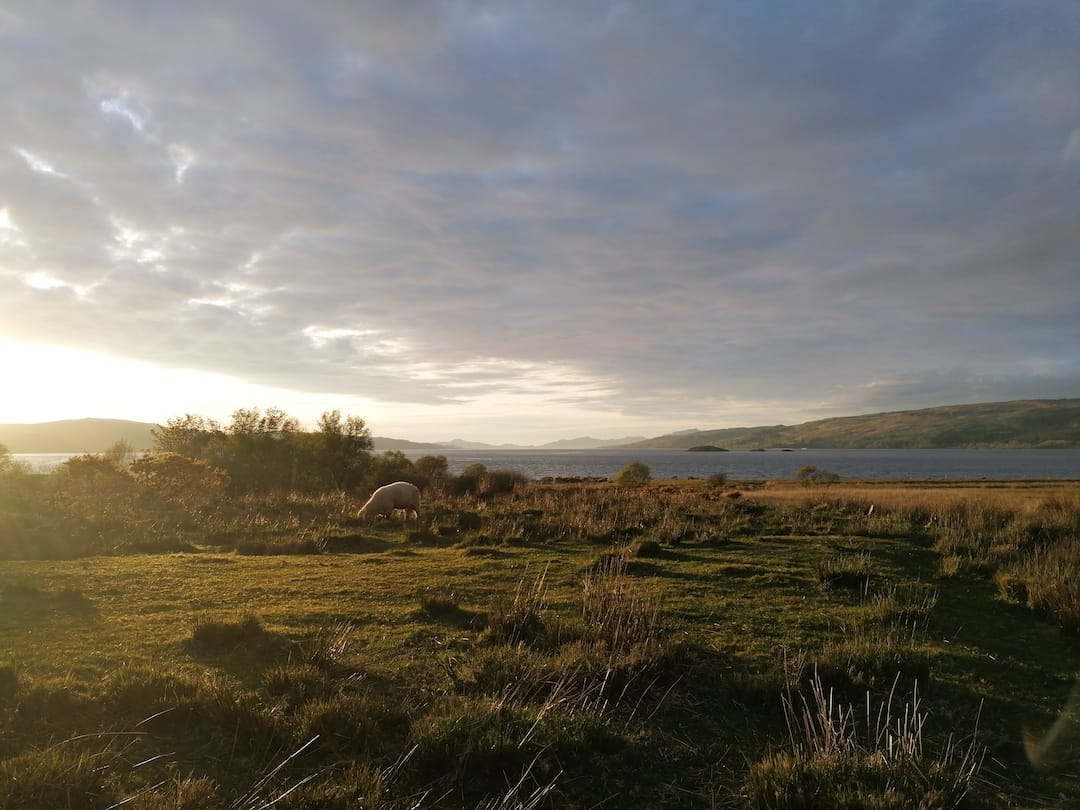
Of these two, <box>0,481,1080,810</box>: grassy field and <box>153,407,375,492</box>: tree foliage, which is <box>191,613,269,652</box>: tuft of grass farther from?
<box>153,407,375,492</box>: tree foliage

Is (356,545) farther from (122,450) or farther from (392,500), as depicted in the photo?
(122,450)

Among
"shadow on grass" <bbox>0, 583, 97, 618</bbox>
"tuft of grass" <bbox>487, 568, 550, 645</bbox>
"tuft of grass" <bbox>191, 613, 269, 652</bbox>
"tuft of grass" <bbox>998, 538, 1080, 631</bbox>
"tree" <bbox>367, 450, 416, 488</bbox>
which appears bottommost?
"tuft of grass" <bbox>998, 538, 1080, 631</bbox>

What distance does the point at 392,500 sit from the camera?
2359 cm

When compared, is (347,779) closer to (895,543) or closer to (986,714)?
(986,714)

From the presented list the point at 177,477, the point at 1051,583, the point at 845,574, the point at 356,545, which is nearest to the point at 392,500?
the point at 356,545

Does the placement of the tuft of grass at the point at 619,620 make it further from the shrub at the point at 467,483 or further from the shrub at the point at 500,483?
the shrub at the point at 467,483

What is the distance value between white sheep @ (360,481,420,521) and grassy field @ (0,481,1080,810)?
9105 mm

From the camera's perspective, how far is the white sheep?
23.3m

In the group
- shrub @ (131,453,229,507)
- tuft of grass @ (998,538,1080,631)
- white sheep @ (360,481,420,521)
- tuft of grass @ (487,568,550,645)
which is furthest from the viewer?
shrub @ (131,453,229,507)

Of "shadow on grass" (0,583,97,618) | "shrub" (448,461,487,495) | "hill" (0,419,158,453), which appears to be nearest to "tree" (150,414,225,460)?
"shrub" (448,461,487,495)

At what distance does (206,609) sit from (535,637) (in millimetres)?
5012

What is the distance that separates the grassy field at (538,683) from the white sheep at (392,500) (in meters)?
9.11

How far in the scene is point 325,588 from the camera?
11.1 m

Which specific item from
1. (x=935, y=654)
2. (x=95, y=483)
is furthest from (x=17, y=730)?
(x=95, y=483)
